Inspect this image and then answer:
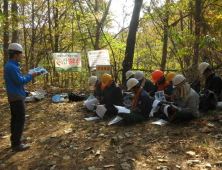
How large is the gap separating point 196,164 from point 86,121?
11.7 ft

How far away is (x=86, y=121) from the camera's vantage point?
18.8 ft

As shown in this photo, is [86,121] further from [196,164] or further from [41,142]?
[196,164]

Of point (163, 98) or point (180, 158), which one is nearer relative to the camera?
point (180, 158)

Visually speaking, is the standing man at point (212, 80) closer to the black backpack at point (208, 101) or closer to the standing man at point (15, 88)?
the black backpack at point (208, 101)

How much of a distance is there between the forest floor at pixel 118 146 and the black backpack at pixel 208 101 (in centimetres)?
22

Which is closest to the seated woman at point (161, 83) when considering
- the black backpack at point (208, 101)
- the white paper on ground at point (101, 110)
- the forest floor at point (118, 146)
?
the black backpack at point (208, 101)

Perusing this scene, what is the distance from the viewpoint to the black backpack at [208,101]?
5.00 meters

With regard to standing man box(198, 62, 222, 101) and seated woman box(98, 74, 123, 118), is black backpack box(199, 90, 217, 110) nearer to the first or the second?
standing man box(198, 62, 222, 101)

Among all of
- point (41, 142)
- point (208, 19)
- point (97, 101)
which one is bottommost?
point (41, 142)

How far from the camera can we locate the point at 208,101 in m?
5.12

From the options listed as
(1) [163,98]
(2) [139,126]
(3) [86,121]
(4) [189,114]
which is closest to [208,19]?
(1) [163,98]

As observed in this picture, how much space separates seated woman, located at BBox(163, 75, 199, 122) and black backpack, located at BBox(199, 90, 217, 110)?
2.54 feet

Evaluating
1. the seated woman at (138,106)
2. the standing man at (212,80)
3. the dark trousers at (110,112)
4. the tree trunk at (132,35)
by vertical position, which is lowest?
the dark trousers at (110,112)

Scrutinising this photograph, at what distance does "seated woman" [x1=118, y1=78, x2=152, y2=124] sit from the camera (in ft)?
15.9
